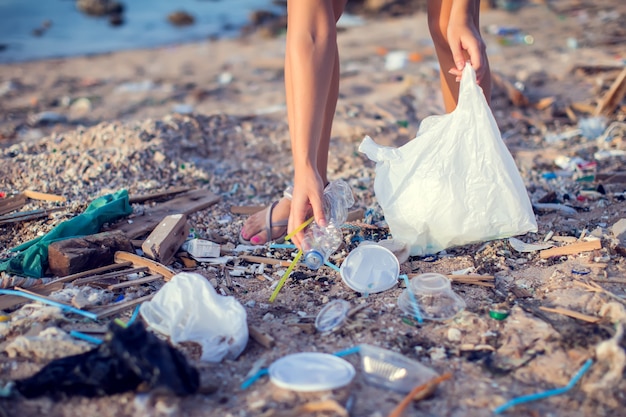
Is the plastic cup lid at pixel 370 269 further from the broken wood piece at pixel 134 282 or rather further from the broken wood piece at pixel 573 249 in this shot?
the broken wood piece at pixel 134 282

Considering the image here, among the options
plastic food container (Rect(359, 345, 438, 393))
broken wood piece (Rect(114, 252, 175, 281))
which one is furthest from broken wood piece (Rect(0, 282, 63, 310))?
plastic food container (Rect(359, 345, 438, 393))

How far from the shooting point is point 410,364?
1870mm

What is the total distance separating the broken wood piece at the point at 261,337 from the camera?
2041 millimetres

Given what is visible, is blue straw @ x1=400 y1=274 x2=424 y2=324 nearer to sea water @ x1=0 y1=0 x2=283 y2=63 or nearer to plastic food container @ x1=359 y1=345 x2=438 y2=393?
plastic food container @ x1=359 y1=345 x2=438 y2=393

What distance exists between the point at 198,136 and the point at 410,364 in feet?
10.1

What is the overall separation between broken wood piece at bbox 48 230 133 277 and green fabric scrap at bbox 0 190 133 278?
0.06 metres

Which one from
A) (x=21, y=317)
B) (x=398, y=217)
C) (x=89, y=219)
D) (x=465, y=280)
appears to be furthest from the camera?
(x=89, y=219)

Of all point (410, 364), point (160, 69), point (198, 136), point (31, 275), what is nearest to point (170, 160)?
point (198, 136)

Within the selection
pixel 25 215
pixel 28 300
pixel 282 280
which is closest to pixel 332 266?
pixel 282 280

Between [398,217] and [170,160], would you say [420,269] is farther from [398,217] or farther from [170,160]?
[170,160]

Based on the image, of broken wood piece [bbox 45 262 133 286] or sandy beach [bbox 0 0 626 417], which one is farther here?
broken wood piece [bbox 45 262 133 286]

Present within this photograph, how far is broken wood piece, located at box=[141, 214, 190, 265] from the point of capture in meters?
2.68

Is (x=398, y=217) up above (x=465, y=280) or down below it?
above

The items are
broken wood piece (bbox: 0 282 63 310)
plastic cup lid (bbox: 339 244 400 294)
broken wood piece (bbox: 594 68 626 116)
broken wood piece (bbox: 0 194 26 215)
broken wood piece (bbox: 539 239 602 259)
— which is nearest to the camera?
broken wood piece (bbox: 0 282 63 310)
